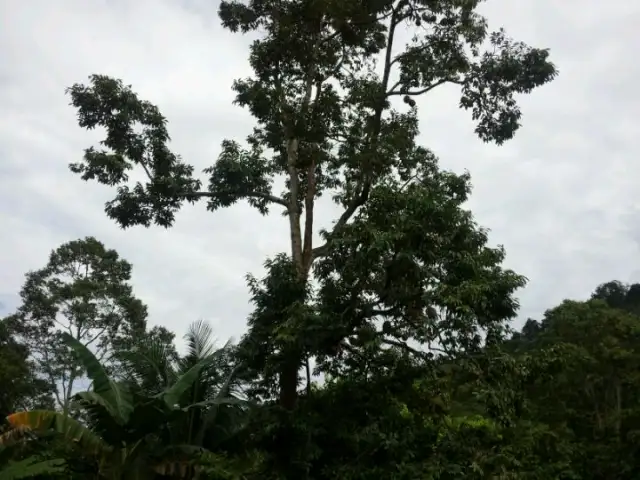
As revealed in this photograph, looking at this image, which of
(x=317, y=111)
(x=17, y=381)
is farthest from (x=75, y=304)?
(x=317, y=111)

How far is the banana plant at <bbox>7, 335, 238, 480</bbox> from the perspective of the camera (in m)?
8.73

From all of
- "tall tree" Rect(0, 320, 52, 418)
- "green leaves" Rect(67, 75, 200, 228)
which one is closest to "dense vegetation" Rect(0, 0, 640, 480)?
"green leaves" Rect(67, 75, 200, 228)

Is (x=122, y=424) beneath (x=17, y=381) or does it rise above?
beneath

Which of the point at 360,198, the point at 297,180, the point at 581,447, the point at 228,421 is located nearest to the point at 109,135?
the point at 297,180

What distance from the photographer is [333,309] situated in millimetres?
8438

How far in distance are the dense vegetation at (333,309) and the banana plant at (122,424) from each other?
0.11 ft

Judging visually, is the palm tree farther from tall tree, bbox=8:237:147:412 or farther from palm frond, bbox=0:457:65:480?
tall tree, bbox=8:237:147:412

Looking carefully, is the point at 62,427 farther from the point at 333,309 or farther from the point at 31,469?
the point at 333,309

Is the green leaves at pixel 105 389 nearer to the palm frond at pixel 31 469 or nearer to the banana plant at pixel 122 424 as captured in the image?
the banana plant at pixel 122 424

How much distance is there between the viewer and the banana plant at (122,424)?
28.6ft

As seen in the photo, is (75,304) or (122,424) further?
(75,304)

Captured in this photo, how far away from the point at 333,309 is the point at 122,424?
3477mm

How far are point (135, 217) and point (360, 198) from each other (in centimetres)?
423

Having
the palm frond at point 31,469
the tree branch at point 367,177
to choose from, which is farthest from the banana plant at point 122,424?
the tree branch at point 367,177
